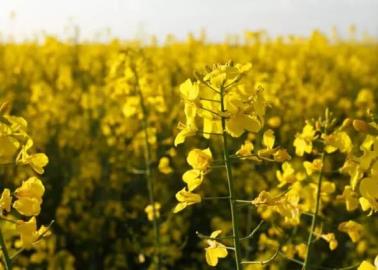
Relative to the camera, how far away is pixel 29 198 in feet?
5.24

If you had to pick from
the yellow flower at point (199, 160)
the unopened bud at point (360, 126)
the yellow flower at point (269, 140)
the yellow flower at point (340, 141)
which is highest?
the unopened bud at point (360, 126)

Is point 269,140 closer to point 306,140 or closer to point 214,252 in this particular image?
point 214,252

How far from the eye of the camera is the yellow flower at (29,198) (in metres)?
1.59

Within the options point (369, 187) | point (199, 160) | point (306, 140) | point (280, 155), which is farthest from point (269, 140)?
point (306, 140)

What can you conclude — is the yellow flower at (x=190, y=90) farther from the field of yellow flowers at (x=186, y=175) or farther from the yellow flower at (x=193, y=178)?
the yellow flower at (x=193, y=178)

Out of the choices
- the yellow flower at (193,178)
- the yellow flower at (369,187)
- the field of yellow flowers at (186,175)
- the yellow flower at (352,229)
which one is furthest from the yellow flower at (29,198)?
the yellow flower at (352,229)

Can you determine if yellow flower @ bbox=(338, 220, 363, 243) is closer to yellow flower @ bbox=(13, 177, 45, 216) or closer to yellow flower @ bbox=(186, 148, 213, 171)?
yellow flower @ bbox=(186, 148, 213, 171)

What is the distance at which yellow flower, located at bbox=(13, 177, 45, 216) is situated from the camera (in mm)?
1586

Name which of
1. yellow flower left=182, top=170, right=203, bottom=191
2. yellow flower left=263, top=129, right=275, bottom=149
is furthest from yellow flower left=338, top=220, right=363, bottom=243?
yellow flower left=182, top=170, right=203, bottom=191

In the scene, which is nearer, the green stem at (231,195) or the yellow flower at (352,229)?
the green stem at (231,195)

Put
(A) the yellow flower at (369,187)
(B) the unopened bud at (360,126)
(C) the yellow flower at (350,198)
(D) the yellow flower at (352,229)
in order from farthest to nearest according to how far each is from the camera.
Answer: (D) the yellow flower at (352,229)
(C) the yellow flower at (350,198)
(B) the unopened bud at (360,126)
(A) the yellow flower at (369,187)

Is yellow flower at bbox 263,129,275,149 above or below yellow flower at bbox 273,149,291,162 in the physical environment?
above

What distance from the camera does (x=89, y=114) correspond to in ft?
20.5

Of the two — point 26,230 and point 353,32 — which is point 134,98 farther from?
point 353,32
